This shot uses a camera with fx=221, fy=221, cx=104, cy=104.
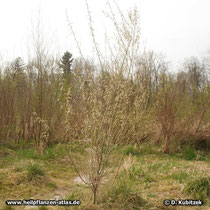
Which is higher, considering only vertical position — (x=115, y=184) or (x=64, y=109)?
(x=64, y=109)

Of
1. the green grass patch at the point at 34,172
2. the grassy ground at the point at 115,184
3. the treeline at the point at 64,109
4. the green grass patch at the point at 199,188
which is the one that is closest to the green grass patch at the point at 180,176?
the grassy ground at the point at 115,184

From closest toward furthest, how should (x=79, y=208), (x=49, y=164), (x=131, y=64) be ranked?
(x=79, y=208) → (x=131, y=64) → (x=49, y=164)

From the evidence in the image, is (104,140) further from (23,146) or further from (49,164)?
(23,146)

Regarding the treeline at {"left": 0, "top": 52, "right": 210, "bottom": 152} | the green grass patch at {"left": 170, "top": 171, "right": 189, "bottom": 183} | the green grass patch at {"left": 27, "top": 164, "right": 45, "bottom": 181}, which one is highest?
the treeline at {"left": 0, "top": 52, "right": 210, "bottom": 152}

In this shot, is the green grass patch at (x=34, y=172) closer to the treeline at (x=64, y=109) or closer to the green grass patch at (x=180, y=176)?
the treeline at (x=64, y=109)

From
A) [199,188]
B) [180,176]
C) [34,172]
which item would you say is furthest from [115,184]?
[34,172]

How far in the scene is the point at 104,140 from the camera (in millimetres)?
3004

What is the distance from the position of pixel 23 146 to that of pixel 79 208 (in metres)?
5.70

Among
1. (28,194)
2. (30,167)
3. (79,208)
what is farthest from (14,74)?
(79,208)

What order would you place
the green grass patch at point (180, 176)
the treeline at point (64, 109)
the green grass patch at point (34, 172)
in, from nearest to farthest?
the green grass patch at point (180, 176) < the green grass patch at point (34, 172) < the treeline at point (64, 109)

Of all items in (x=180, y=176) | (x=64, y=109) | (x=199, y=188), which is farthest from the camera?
(x=64, y=109)

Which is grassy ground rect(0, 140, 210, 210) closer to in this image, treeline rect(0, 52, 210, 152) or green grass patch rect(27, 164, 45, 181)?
green grass patch rect(27, 164, 45, 181)

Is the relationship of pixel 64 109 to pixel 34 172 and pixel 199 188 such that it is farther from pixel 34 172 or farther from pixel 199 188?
pixel 199 188

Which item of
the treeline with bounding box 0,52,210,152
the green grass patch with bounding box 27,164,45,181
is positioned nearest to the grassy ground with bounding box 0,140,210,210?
the green grass patch with bounding box 27,164,45,181
